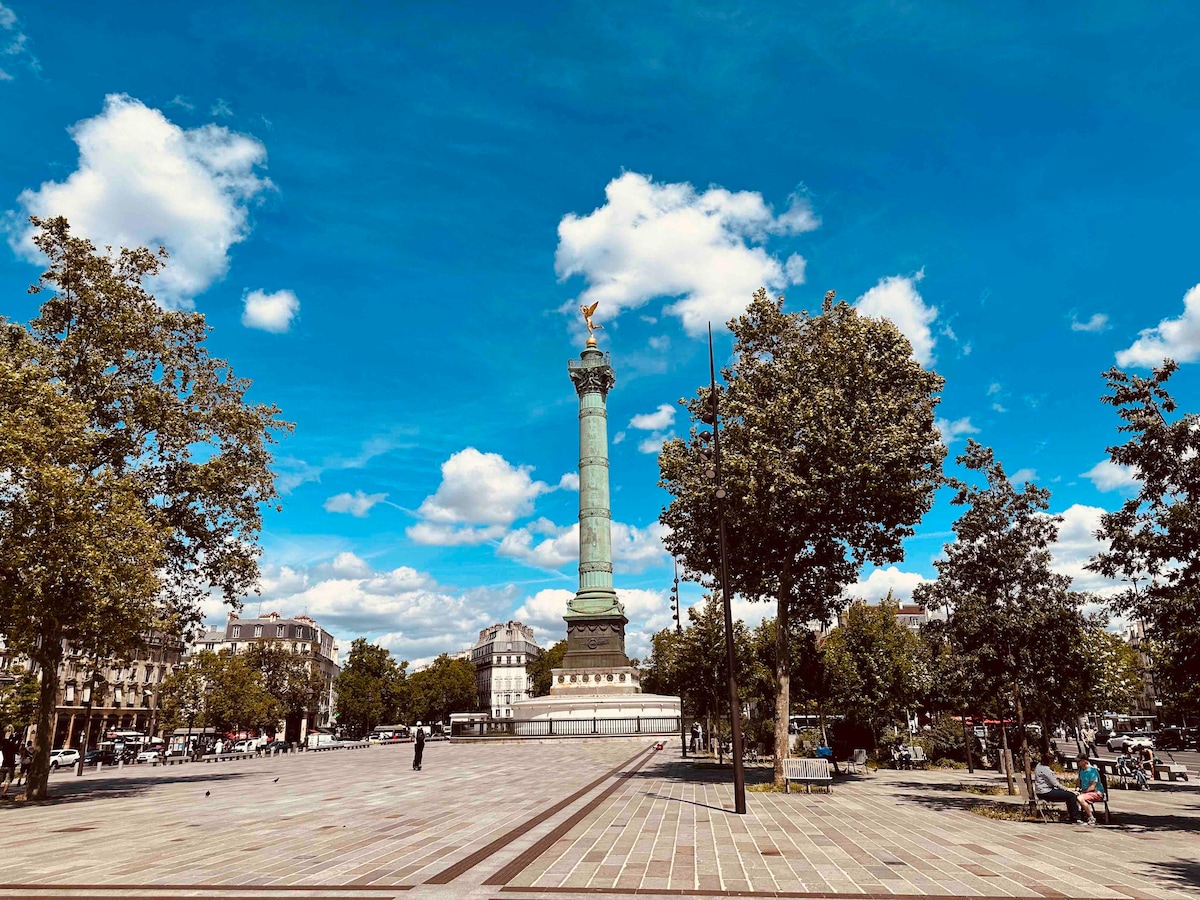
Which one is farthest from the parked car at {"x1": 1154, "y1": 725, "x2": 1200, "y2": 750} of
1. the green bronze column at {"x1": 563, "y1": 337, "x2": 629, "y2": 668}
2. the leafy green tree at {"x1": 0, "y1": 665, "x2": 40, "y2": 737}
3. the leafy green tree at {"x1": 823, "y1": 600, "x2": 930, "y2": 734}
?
the leafy green tree at {"x1": 0, "y1": 665, "x2": 40, "y2": 737}

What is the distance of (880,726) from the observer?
3641 centimetres

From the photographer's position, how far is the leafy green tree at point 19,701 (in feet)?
130

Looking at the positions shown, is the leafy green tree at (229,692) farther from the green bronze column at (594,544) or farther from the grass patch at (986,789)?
the grass patch at (986,789)

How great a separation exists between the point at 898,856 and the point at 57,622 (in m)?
A: 21.1

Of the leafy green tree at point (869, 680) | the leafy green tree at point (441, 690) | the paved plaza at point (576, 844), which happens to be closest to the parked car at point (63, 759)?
the paved plaza at point (576, 844)

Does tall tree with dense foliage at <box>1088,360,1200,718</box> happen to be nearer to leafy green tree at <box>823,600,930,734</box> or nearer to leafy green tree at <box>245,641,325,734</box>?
leafy green tree at <box>823,600,930,734</box>

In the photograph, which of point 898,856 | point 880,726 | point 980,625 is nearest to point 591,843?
point 898,856

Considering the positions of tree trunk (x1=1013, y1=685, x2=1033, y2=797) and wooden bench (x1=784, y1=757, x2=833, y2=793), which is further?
wooden bench (x1=784, y1=757, x2=833, y2=793)

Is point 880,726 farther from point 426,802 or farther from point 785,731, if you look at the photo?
point 426,802

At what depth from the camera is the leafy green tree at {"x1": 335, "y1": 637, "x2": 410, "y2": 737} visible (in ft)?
276

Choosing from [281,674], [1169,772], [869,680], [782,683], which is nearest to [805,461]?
[782,683]

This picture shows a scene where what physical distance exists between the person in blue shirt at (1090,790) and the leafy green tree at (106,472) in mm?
22781

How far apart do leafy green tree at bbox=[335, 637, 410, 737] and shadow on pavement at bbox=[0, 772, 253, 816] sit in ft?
174

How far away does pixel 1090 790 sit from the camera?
15.7 meters
